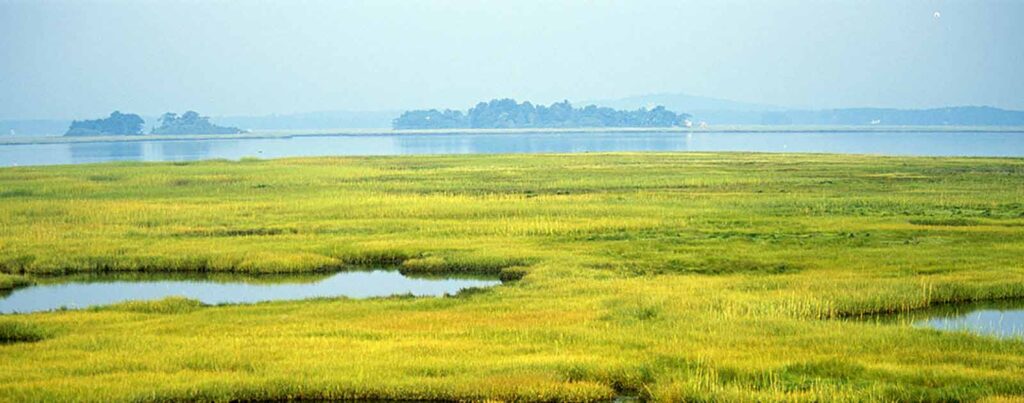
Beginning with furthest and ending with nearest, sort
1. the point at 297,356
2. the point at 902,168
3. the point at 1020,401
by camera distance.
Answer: the point at 902,168, the point at 297,356, the point at 1020,401

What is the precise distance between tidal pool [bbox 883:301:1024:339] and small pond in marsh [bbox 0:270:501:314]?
37.7 feet

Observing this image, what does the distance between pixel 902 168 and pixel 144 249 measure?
60576 mm

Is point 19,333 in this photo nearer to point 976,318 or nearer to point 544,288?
point 544,288

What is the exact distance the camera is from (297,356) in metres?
22.6

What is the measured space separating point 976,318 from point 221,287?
64.4 feet

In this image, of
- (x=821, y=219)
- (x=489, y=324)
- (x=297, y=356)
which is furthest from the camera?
(x=821, y=219)

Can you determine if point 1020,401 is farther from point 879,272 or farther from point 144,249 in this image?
point 144,249

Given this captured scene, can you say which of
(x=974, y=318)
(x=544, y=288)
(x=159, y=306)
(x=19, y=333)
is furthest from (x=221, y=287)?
(x=974, y=318)

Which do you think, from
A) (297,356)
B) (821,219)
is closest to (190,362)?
(297,356)

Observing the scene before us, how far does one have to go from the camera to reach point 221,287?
3531cm

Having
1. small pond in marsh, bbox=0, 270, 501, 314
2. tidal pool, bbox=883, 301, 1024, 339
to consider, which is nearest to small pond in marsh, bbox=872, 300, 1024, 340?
tidal pool, bbox=883, 301, 1024, 339

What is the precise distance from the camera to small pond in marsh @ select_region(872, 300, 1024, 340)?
26.5 metres

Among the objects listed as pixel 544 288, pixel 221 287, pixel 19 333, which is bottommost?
pixel 221 287

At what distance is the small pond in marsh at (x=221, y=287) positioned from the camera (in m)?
32.8
